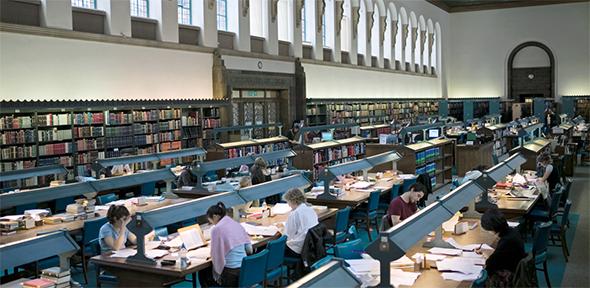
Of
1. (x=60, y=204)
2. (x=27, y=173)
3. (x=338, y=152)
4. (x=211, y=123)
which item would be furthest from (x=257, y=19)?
(x=60, y=204)

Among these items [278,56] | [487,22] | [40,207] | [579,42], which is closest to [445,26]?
[487,22]

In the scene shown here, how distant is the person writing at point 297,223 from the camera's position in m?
6.06

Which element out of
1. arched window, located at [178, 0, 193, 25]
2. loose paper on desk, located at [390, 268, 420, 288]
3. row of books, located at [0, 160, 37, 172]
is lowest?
loose paper on desk, located at [390, 268, 420, 288]

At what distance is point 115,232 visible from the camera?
231 inches

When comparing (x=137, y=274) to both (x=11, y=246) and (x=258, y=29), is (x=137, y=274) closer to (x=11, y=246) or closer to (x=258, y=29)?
(x=11, y=246)

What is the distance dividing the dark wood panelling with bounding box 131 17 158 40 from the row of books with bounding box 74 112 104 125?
2690mm

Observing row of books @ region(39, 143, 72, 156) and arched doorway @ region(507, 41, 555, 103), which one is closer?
row of books @ region(39, 143, 72, 156)

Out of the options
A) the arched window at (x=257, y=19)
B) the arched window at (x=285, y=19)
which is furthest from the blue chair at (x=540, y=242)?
the arched window at (x=285, y=19)

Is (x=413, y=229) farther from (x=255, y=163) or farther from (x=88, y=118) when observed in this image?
(x=88, y=118)

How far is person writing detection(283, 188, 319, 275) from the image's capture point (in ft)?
19.9

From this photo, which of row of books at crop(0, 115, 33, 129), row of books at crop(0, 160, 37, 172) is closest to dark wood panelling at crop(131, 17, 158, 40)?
row of books at crop(0, 115, 33, 129)

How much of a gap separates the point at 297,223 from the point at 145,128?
7838 mm

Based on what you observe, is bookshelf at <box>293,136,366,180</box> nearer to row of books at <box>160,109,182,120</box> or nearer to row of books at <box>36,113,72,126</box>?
row of books at <box>160,109,182,120</box>

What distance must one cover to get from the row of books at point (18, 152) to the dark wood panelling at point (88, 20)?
2925 millimetres
